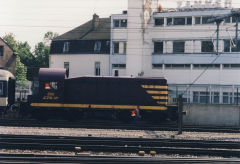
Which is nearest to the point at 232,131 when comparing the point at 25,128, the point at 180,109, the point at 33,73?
the point at 180,109

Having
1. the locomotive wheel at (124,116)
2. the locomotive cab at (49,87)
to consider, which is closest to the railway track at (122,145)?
the locomotive cab at (49,87)

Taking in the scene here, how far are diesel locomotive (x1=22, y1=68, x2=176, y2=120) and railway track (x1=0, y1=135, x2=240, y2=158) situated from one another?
809 centimetres

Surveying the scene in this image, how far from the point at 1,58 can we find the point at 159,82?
3284cm

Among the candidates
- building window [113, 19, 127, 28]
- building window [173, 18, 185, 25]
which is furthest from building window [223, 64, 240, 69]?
building window [113, 19, 127, 28]

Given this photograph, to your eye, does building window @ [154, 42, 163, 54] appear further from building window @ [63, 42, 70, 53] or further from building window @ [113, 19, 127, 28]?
building window @ [63, 42, 70, 53]

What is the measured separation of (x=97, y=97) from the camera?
23141 mm

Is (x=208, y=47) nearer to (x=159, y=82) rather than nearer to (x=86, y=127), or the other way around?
(x=159, y=82)

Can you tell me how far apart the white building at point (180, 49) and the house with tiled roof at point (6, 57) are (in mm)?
18190

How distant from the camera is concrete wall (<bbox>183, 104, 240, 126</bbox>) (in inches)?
942

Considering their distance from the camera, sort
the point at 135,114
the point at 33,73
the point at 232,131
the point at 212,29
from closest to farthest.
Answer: the point at 232,131 → the point at 135,114 → the point at 212,29 → the point at 33,73

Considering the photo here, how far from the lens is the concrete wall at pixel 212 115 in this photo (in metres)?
23.9

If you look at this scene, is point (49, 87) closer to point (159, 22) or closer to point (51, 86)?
point (51, 86)

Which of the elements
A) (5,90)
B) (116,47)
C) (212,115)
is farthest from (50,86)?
(116,47)

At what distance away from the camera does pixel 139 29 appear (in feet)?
127
